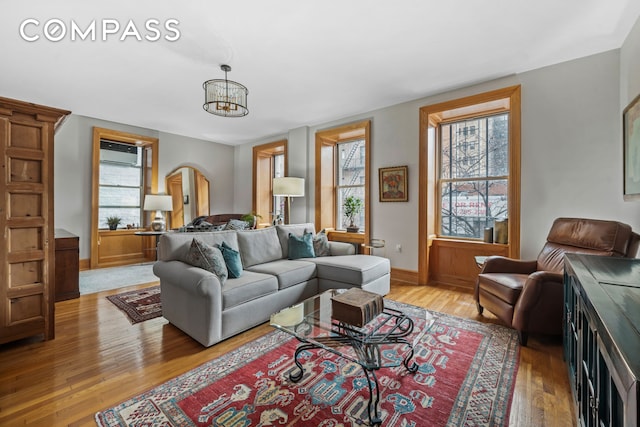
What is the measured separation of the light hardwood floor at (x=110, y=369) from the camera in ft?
5.06

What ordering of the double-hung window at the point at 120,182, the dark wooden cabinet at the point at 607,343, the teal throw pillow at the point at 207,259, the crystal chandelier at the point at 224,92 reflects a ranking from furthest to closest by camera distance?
1. the double-hung window at the point at 120,182
2. the crystal chandelier at the point at 224,92
3. the teal throw pillow at the point at 207,259
4. the dark wooden cabinet at the point at 607,343

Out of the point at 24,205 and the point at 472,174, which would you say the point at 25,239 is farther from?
the point at 472,174

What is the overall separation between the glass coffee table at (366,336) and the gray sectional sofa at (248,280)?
605 mm

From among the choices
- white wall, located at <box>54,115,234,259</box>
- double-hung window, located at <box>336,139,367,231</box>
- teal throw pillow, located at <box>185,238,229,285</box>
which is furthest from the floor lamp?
white wall, located at <box>54,115,234,259</box>

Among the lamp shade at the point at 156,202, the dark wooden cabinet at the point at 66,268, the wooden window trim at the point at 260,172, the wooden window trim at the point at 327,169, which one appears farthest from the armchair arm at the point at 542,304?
the lamp shade at the point at 156,202

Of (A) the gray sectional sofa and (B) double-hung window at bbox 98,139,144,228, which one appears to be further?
A: (B) double-hung window at bbox 98,139,144,228

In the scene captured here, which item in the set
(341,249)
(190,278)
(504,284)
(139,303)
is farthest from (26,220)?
(504,284)

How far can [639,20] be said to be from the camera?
2.27 metres

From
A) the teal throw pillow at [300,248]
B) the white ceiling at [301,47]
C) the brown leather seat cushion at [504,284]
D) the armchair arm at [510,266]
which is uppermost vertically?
the white ceiling at [301,47]

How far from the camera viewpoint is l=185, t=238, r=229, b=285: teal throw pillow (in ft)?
8.02

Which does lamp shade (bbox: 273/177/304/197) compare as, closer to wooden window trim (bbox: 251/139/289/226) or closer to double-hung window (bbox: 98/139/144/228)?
wooden window trim (bbox: 251/139/289/226)

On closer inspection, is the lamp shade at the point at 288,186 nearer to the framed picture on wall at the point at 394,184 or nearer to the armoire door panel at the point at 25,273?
the framed picture on wall at the point at 394,184

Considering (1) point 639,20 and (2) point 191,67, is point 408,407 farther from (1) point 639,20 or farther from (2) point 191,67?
(2) point 191,67

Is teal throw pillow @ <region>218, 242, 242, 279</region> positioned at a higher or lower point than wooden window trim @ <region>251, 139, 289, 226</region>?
lower
